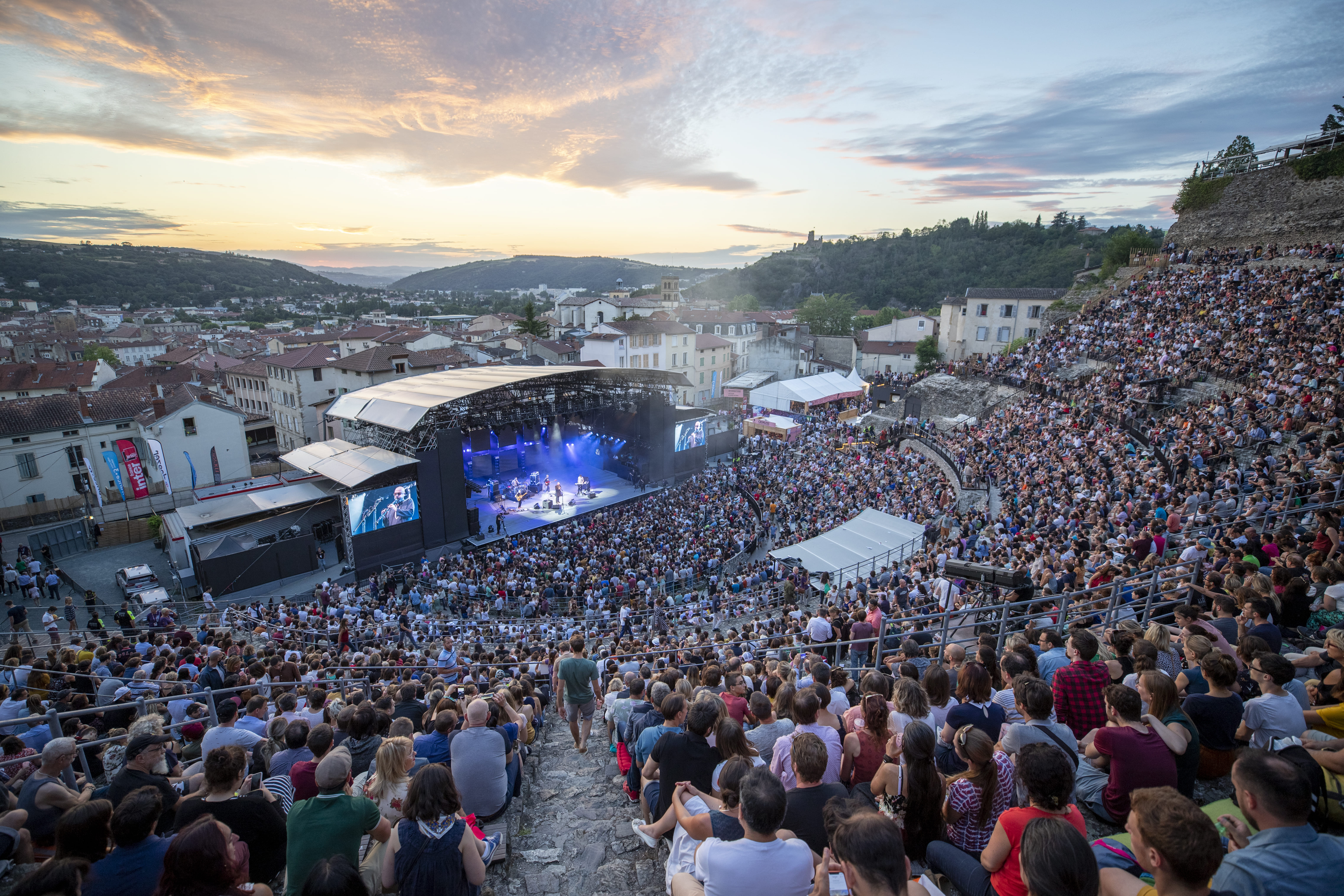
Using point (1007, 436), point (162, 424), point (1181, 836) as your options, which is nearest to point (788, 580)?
point (1007, 436)

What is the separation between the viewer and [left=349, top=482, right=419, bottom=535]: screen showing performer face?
1797cm

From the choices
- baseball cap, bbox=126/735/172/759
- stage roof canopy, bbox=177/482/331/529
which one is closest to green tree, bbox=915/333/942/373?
stage roof canopy, bbox=177/482/331/529

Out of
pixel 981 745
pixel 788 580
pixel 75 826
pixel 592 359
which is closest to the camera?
pixel 75 826

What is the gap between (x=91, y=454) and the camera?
2519 cm

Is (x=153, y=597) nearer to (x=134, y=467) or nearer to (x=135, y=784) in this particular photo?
(x=134, y=467)

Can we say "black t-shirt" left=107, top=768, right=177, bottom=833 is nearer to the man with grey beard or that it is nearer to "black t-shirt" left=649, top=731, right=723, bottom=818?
the man with grey beard

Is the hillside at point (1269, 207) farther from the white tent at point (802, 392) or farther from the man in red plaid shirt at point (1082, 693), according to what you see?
the man in red plaid shirt at point (1082, 693)

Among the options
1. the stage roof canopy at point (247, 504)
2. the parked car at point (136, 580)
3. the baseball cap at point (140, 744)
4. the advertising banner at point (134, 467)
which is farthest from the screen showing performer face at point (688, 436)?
the baseball cap at point (140, 744)

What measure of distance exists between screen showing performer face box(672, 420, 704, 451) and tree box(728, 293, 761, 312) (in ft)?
123

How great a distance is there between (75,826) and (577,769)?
4.06 m

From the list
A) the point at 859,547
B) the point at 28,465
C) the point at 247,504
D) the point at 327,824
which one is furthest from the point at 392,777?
the point at 28,465

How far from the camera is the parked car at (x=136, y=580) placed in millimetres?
16828

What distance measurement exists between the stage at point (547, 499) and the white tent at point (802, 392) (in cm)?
1017

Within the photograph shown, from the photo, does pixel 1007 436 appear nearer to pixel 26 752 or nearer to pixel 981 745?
pixel 981 745
